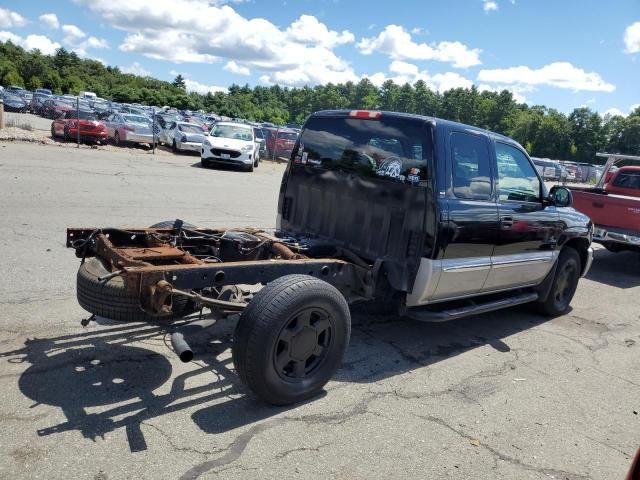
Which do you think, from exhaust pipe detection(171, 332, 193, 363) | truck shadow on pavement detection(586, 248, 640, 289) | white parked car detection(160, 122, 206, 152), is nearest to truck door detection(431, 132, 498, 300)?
exhaust pipe detection(171, 332, 193, 363)

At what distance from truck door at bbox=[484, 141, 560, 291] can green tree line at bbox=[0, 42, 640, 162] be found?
69.9 meters

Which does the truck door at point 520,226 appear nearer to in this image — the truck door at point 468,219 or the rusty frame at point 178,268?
the truck door at point 468,219

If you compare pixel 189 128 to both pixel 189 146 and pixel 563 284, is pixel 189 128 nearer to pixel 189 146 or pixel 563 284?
pixel 189 146

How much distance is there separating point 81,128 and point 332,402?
20090 millimetres

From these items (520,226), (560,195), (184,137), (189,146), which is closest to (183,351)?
(520,226)

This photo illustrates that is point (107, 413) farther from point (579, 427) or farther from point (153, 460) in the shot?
point (579, 427)

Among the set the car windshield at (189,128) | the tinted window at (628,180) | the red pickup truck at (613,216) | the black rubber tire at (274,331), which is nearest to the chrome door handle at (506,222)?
the black rubber tire at (274,331)

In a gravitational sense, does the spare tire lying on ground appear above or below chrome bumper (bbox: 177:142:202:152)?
below

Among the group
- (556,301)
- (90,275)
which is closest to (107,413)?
(90,275)

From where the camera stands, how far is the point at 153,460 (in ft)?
9.58

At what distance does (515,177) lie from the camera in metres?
5.40

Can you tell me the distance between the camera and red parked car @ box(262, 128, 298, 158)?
26312 mm

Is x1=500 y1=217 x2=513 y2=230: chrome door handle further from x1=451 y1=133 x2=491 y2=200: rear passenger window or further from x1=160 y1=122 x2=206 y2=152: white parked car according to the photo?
x1=160 y1=122 x2=206 y2=152: white parked car

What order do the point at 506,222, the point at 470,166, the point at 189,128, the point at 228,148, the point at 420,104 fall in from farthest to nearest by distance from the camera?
1. the point at 420,104
2. the point at 189,128
3. the point at 228,148
4. the point at 506,222
5. the point at 470,166
